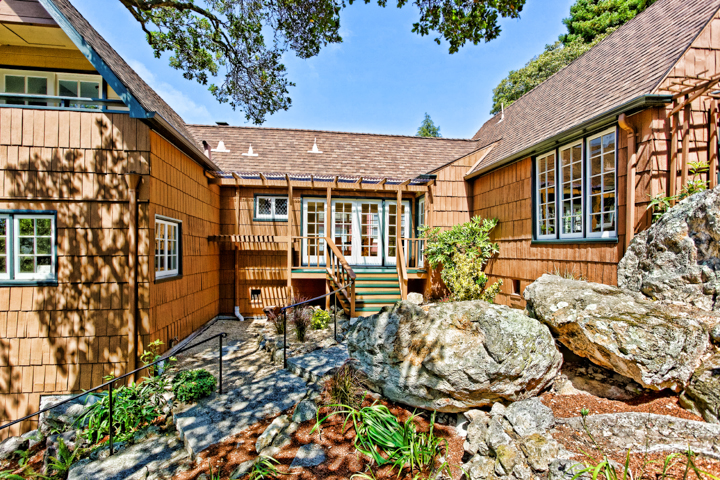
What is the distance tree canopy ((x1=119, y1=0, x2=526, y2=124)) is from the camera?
468 centimetres

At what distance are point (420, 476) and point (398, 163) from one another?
9.29 m

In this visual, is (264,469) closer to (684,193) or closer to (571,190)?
(684,193)

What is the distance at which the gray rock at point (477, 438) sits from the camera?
321cm

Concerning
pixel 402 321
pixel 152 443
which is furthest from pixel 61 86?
pixel 402 321

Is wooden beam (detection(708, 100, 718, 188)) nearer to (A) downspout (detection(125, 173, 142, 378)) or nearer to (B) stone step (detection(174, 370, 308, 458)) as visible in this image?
(B) stone step (detection(174, 370, 308, 458))

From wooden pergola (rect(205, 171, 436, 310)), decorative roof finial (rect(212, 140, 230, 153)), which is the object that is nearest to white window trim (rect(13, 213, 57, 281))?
wooden pergola (rect(205, 171, 436, 310))

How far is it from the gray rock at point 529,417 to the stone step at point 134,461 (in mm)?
3496

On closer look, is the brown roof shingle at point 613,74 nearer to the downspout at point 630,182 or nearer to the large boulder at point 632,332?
the downspout at point 630,182

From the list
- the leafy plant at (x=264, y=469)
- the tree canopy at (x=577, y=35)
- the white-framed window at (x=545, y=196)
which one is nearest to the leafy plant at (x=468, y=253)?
the white-framed window at (x=545, y=196)

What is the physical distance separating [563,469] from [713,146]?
4.94m

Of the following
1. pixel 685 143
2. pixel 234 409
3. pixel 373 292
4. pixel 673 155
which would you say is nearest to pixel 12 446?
pixel 234 409

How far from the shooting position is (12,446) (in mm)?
4637

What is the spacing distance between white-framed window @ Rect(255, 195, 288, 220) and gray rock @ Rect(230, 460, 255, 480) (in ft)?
22.9

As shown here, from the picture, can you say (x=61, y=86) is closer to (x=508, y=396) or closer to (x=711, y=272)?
(x=508, y=396)
